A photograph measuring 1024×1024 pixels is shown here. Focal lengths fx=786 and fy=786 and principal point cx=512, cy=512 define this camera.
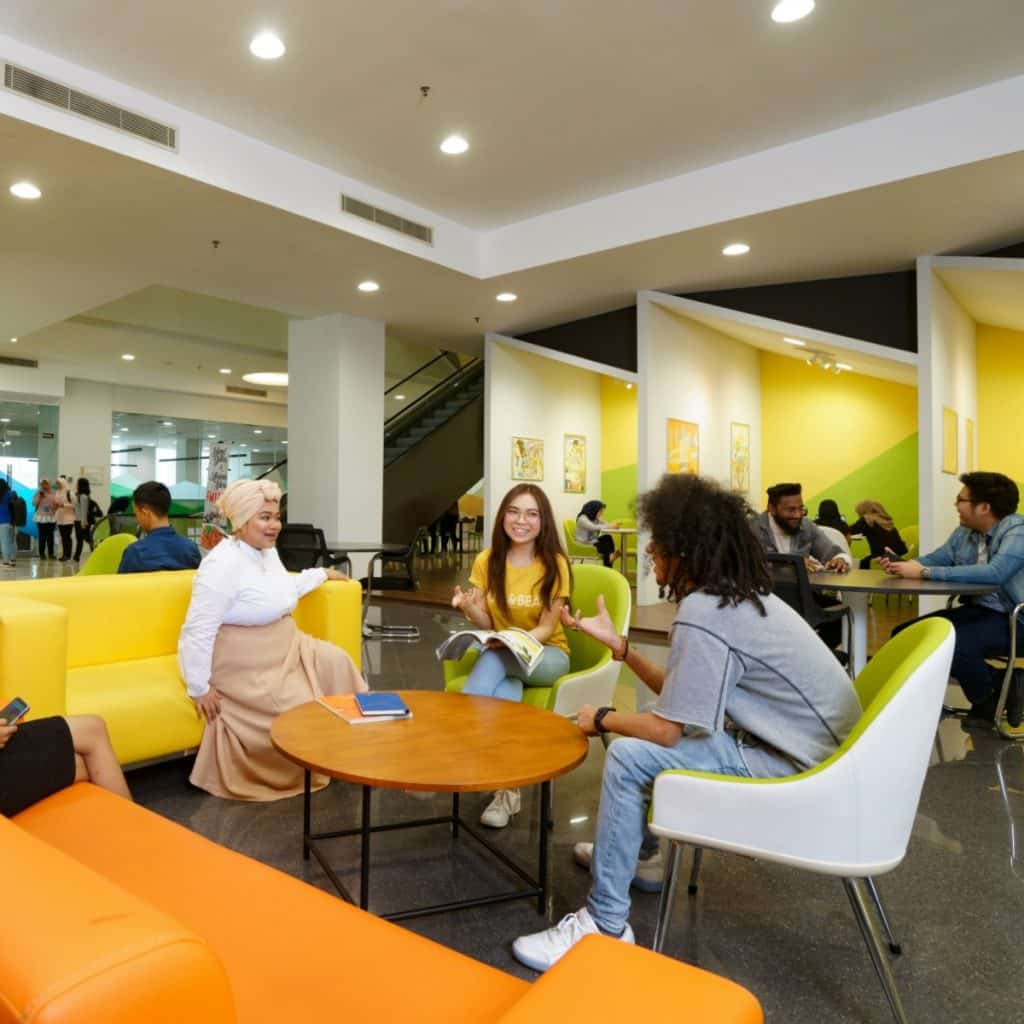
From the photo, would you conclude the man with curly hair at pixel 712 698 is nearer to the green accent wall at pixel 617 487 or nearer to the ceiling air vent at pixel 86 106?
the ceiling air vent at pixel 86 106

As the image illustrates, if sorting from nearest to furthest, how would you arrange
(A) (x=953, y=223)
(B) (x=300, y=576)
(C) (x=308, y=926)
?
(C) (x=308, y=926), (B) (x=300, y=576), (A) (x=953, y=223)

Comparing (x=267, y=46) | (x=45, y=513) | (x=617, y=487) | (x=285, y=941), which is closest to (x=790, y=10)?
(x=267, y=46)

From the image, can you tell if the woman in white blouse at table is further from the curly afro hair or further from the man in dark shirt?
the curly afro hair

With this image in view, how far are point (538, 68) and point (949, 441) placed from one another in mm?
5132

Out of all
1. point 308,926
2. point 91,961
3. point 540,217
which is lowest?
point 308,926

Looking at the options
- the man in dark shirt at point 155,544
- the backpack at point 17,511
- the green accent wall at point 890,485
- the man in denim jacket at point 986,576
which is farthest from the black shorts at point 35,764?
the backpack at point 17,511

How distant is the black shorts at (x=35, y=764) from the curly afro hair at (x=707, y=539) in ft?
5.21

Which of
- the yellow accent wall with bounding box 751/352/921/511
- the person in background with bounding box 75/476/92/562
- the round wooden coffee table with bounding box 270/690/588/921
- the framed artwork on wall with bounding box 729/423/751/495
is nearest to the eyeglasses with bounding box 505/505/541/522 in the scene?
the round wooden coffee table with bounding box 270/690/588/921

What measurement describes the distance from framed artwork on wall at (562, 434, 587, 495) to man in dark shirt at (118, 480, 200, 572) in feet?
26.9

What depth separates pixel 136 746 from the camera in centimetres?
311

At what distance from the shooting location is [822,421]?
36.7ft

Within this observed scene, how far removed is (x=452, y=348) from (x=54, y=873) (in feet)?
37.5

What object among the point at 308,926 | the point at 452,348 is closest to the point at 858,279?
the point at 452,348

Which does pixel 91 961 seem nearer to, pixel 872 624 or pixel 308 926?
pixel 308 926
